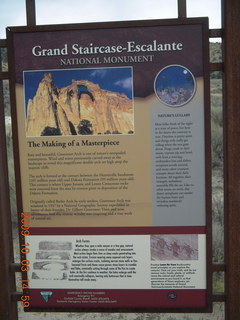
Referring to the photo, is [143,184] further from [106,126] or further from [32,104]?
[32,104]

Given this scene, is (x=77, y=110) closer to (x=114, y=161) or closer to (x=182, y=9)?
(x=114, y=161)

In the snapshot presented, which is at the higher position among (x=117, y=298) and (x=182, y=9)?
(x=182, y=9)

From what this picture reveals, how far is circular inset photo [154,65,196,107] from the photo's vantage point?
2.59 metres

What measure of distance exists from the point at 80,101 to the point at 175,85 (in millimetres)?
674

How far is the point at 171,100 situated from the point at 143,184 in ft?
2.04

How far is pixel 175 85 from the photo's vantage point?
260cm

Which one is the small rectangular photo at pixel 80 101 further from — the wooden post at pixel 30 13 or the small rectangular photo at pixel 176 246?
the small rectangular photo at pixel 176 246

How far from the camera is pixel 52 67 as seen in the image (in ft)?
8.69

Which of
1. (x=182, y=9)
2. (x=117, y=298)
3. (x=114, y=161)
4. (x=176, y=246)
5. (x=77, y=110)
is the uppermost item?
(x=182, y=9)

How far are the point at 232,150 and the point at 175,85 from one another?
60 centimetres

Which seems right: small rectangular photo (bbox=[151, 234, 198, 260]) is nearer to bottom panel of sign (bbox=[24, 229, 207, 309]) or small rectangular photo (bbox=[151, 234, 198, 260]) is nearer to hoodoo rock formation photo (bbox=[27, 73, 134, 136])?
bottom panel of sign (bbox=[24, 229, 207, 309])

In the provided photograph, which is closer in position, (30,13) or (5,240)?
(30,13)

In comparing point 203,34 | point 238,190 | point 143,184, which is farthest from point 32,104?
point 238,190

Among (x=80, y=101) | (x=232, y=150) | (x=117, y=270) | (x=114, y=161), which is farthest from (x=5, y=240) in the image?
(x=232, y=150)
